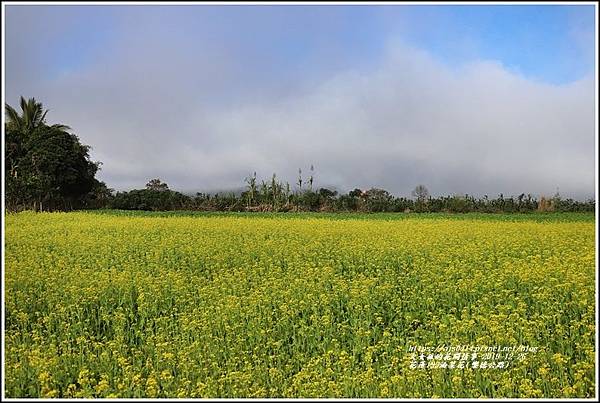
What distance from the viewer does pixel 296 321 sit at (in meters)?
6.77

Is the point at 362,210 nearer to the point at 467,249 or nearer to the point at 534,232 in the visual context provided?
the point at 534,232

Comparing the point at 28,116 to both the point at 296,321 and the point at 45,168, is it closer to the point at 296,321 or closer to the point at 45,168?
the point at 45,168

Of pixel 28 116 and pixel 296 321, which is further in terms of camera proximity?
pixel 28 116

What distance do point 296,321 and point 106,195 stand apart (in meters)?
32.5

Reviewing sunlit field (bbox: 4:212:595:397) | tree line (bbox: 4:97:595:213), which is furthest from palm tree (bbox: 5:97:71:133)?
sunlit field (bbox: 4:212:595:397)

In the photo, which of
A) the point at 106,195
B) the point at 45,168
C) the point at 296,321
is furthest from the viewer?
the point at 106,195

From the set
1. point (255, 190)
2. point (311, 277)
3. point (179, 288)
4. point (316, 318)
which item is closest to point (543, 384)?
point (316, 318)

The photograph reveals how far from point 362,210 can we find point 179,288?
2504 cm

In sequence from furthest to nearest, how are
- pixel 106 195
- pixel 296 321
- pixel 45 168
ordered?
pixel 106 195
pixel 45 168
pixel 296 321

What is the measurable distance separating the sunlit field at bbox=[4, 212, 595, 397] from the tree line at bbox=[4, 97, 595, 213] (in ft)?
57.8

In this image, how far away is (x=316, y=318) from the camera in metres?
6.39

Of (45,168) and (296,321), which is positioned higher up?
(45,168)

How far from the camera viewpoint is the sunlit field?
480cm

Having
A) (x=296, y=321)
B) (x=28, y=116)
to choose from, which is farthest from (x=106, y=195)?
(x=296, y=321)
